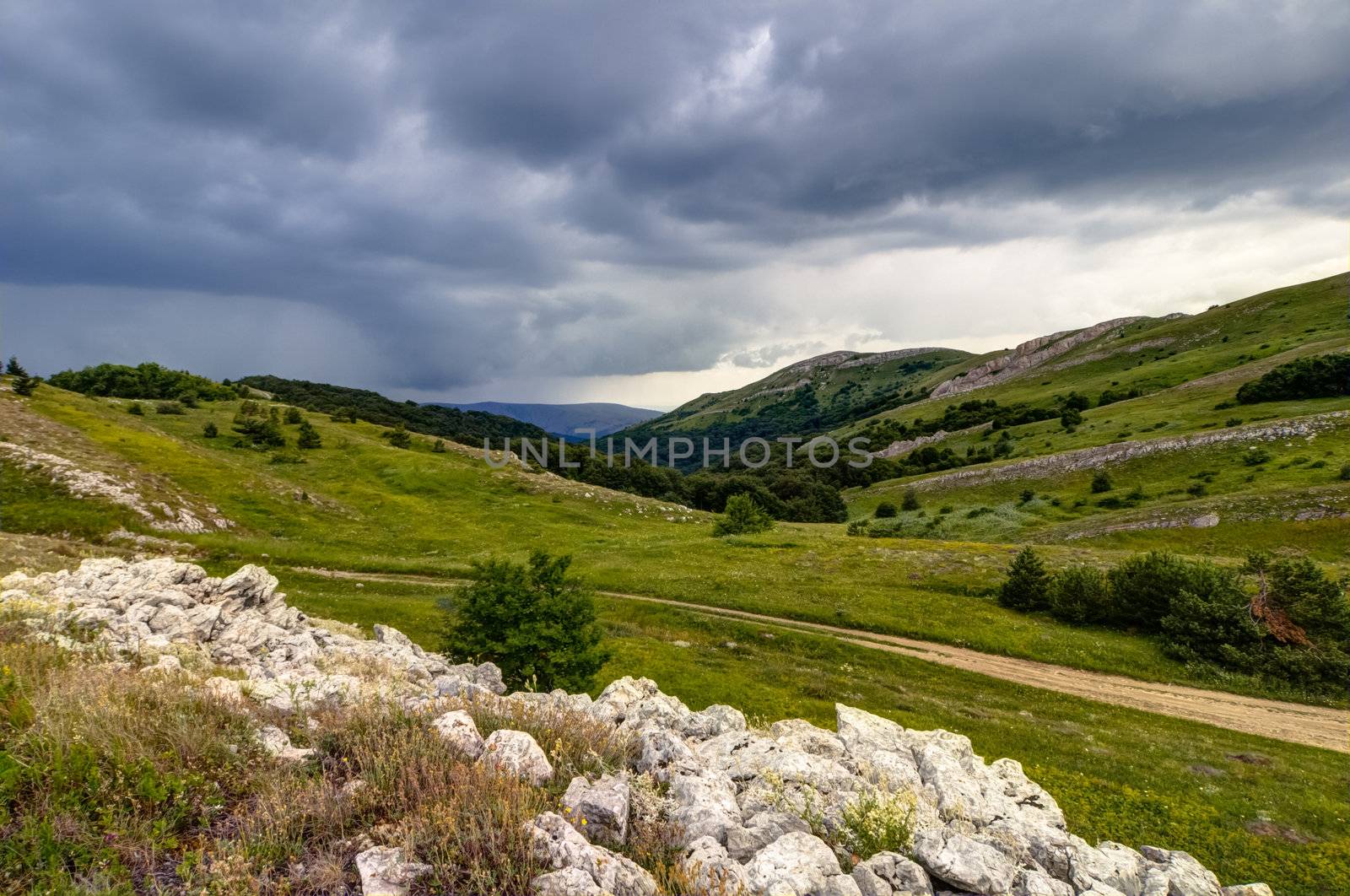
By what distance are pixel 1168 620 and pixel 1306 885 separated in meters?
20.0

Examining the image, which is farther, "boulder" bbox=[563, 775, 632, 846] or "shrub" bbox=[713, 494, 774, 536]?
"shrub" bbox=[713, 494, 774, 536]

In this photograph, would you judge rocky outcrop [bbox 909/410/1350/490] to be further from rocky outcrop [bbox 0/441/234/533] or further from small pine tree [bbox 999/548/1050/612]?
rocky outcrop [bbox 0/441/234/533]

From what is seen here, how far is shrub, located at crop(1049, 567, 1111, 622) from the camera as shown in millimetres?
33188

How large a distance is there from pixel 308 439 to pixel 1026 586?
272ft

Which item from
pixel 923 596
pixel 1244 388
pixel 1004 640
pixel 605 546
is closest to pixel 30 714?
pixel 1004 640

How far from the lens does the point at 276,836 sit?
6574 mm

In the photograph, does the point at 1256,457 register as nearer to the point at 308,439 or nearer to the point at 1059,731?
the point at 1059,731

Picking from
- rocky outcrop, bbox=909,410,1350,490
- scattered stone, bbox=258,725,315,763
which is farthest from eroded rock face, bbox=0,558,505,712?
rocky outcrop, bbox=909,410,1350,490

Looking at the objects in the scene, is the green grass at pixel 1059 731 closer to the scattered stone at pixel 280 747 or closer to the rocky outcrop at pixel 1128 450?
the scattered stone at pixel 280 747

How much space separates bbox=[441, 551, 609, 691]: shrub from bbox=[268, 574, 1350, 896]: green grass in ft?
14.1

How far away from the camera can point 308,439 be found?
253ft

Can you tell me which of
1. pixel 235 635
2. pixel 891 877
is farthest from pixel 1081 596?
pixel 235 635

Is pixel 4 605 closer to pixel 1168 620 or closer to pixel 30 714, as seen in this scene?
pixel 30 714

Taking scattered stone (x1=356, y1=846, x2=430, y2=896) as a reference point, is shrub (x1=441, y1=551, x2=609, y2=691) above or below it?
below
